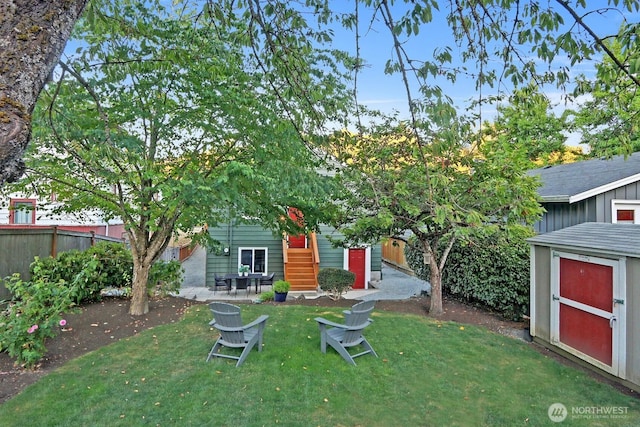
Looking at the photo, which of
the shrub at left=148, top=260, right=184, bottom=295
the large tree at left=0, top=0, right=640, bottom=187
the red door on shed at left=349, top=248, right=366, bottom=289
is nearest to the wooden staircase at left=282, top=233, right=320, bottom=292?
the red door on shed at left=349, top=248, right=366, bottom=289

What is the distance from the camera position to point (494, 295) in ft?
24.0

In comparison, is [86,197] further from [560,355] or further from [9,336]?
[560,355]

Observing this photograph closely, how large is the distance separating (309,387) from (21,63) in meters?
4.08

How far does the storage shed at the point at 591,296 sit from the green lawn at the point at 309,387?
1.28 feet

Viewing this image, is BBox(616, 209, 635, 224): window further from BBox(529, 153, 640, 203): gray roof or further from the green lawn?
the green lawn

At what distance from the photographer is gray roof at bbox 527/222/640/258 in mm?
4511

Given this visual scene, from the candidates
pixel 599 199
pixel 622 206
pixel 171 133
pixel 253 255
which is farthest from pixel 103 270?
pixel 622 206

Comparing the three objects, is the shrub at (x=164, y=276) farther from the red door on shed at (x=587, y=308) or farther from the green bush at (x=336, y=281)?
the red door on shed at (x=587, y=308)

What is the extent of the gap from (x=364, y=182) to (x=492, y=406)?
3763mm

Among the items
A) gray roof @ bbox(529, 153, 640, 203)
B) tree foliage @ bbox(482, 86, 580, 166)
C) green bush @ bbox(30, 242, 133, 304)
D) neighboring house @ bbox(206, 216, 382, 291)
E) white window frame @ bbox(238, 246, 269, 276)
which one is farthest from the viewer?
tree foliage @ bbox(482, 86, 580, 166)

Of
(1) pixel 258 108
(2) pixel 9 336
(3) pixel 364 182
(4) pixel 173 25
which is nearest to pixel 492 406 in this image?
(3) pixel 364 182

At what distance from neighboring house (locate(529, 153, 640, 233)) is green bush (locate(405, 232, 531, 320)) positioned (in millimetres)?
1526

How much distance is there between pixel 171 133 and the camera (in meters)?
6.36

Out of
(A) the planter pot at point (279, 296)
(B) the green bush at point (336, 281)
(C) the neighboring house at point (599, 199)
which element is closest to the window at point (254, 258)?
(A) the planter pot at point (279, 296)
